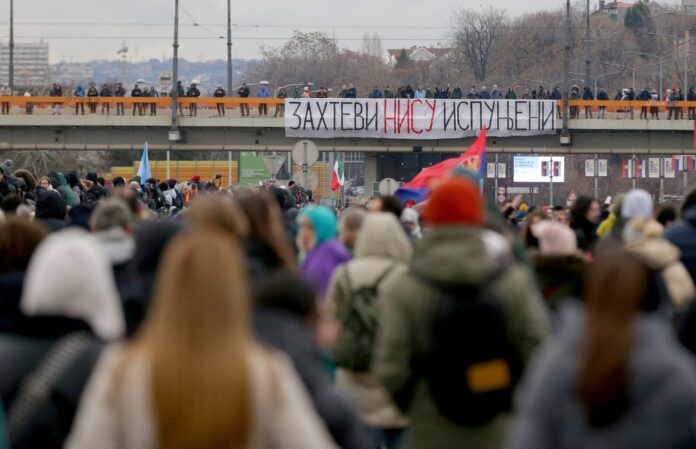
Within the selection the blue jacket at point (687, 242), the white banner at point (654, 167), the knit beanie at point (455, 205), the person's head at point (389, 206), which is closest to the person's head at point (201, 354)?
the knit beanie at point (455, 205)

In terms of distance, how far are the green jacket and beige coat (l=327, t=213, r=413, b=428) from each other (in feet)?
5.20

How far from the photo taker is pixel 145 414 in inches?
177

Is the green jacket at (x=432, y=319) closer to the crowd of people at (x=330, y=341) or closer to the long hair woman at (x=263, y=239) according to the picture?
the crowd of people at (x=330, y=341)

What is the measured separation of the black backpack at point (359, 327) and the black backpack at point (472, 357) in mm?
1793

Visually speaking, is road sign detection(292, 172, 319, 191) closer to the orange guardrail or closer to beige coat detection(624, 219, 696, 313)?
beige coat detection(624, 219, 696, 313)

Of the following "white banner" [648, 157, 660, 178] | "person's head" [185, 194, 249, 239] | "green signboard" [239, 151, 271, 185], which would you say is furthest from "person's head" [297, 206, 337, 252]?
"green signboard" [239, 151, 271, 185]

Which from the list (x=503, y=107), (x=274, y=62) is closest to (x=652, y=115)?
(x=503, y=107)

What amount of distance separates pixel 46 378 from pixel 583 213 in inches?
321

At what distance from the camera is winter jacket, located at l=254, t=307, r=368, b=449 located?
5.53 m

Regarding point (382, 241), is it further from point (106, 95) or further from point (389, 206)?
point (106, 95)

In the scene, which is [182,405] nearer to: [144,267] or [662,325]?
[662,325]

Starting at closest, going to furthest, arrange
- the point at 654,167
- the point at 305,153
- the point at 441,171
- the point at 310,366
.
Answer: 1. the point at 310,366
2. the point at 441,171
3. the point at 305,153
4. the point at 654,167

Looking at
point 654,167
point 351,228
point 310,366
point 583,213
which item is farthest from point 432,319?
point 654,167

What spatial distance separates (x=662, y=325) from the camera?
16.6 feet
